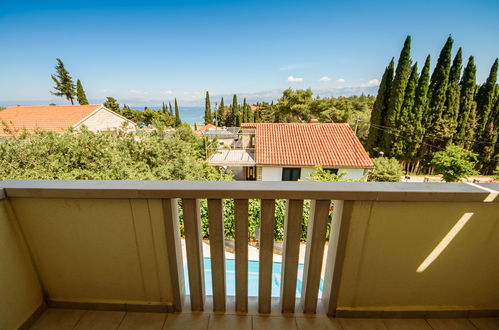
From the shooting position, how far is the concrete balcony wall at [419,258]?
1.05 meters

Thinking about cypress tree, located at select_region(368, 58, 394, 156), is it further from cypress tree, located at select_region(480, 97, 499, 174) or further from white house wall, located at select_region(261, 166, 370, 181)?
white house wall, located at select_region(261, 166, 370, 181)

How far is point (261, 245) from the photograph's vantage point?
1.16 m

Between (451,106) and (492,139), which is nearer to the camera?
(451,106)

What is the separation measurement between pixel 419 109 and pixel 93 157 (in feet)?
70.6

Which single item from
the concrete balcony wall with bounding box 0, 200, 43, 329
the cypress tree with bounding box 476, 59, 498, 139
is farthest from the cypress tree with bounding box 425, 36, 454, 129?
the concrete balcony wall with bounding box 0, 200, 43, 329

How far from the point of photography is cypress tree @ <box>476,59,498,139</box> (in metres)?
15.7

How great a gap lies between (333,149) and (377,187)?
1089 centimetres

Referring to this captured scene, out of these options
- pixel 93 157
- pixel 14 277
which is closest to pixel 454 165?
pixel 14 277

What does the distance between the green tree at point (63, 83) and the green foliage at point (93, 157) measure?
24.8 m

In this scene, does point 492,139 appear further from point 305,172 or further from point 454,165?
point 305,172

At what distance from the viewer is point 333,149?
36.2 feet

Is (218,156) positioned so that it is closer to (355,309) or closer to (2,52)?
(2,52)

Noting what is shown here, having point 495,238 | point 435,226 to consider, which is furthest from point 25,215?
point 495,238

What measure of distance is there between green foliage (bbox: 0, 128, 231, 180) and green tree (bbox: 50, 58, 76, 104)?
24.8 metres
